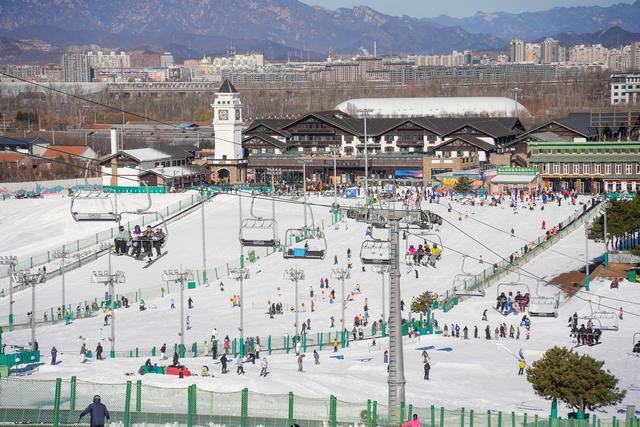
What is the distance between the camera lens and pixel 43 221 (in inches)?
2128

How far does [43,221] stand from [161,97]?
320 ft

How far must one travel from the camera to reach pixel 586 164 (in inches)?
2446

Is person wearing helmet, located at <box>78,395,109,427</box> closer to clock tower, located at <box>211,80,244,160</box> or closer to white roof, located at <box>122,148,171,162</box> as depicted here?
white roof, located at <box>122,148,171,162</box>

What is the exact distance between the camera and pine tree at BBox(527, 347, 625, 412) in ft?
73.3

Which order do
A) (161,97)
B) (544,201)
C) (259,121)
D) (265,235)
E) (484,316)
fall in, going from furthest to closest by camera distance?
(161,97), (259,121), (544,201), (265,235), (484,316)

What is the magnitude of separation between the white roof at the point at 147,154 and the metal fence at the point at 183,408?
47.3 metres

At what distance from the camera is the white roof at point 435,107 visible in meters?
91.8

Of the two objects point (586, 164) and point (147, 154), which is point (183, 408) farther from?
point (147, 154)

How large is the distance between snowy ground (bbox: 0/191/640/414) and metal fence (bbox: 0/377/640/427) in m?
4.86

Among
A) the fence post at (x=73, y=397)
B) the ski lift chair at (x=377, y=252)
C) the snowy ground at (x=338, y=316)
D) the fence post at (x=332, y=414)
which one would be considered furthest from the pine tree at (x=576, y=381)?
the fence post at (x=73, y=397)

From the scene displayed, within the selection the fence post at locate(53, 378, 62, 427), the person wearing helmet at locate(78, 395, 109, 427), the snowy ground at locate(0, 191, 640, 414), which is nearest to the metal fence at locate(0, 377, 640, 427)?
the fence post at locate(53, 378, 62, 427)

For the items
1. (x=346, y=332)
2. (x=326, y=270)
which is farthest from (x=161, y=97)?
(x=346, y=332)

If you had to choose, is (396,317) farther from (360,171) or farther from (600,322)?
(360,171)

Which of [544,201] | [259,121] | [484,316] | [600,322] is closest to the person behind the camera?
[600,322]
